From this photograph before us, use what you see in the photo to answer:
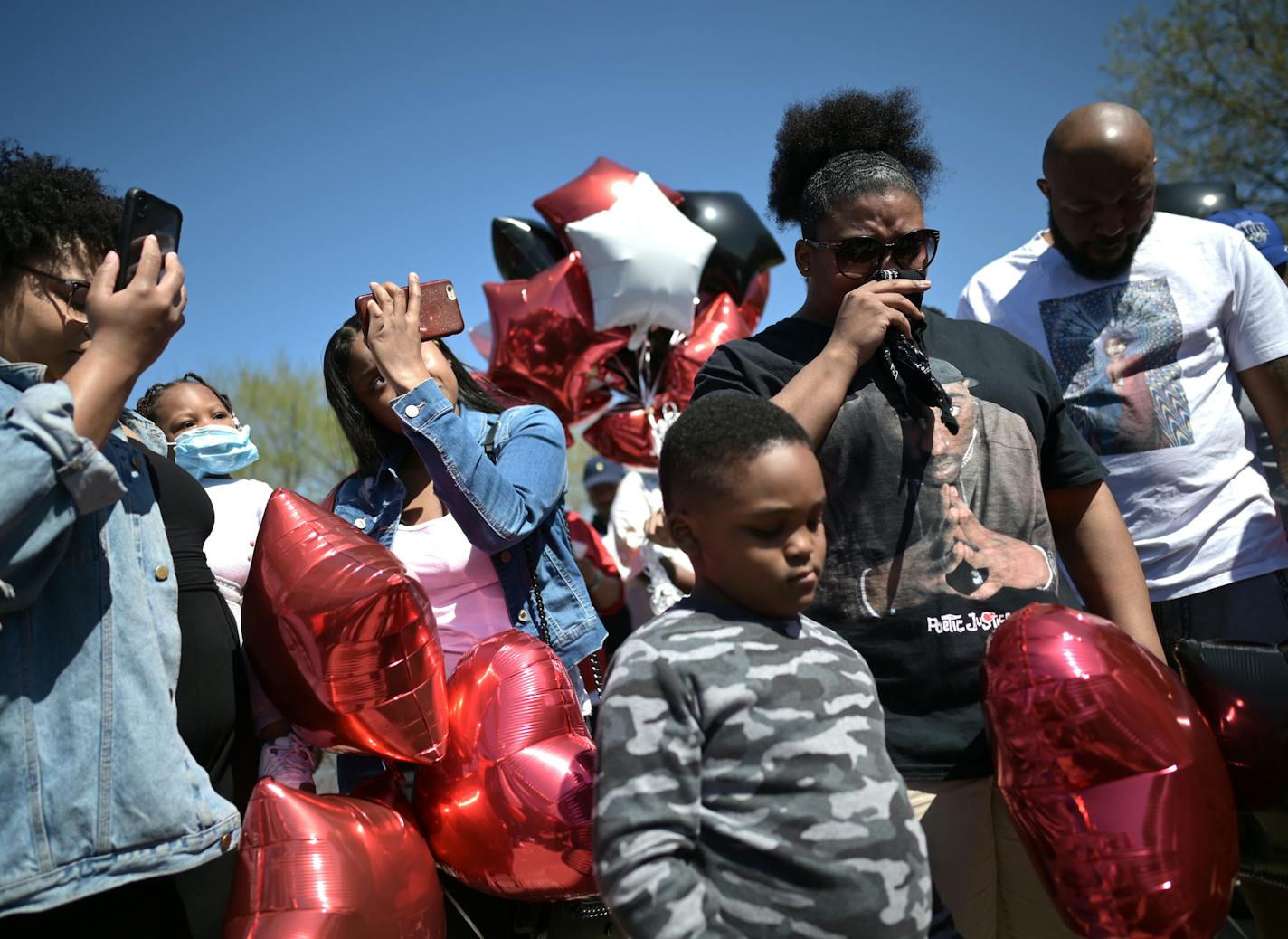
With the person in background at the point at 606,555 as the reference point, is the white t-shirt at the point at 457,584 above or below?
above

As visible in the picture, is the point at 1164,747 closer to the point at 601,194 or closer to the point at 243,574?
the point at 243,574

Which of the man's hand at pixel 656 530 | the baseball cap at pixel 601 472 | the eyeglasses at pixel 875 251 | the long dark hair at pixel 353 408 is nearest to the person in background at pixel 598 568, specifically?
the man's hand at pixel 656 530

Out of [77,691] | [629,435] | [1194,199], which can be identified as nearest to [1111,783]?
[77,691]

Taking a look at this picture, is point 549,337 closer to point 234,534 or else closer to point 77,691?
point 234,534

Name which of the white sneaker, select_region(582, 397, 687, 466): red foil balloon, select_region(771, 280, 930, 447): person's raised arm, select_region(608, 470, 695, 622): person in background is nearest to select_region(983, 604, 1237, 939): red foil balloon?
select_region(771, 280, 930, 447): person's raised arm

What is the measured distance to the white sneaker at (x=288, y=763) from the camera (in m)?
2.02

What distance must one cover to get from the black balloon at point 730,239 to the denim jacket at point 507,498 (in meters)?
2.38

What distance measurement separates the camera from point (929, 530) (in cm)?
197

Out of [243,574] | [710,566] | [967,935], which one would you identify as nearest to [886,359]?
[710,566]

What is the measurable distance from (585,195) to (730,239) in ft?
2.42

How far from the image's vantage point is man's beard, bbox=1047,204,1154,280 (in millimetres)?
2848

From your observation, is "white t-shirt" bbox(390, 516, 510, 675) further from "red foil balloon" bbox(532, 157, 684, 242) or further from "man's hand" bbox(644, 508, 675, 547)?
"red foil balloon" bbox(532, 157, 684, 242)

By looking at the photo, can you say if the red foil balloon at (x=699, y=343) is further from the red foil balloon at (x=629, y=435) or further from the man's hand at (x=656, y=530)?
the man's hand at (x=656, y=530)

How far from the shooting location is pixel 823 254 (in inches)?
84.7
